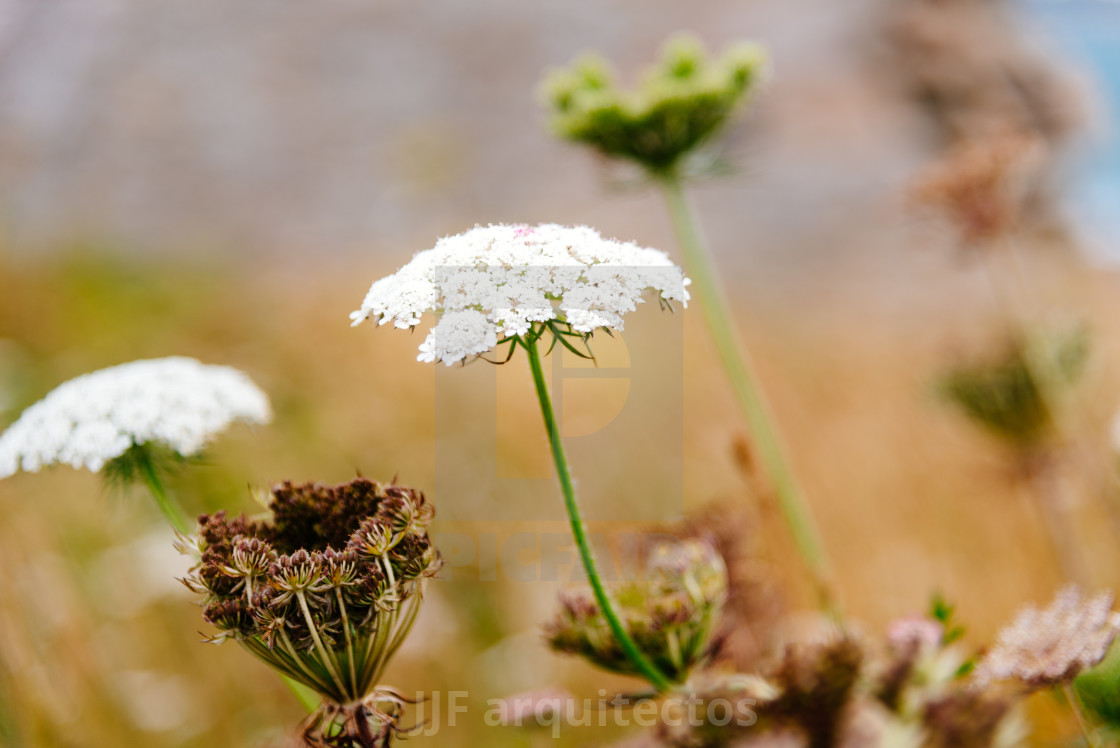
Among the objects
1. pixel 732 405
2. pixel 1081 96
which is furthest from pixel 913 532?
pixel 1081 96

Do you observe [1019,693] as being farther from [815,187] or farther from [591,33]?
[591,33]

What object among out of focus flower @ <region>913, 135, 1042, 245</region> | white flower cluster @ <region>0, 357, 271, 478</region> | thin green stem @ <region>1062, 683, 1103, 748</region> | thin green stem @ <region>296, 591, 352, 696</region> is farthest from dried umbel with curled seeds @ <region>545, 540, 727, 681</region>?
out of focus flower @ <region>913, 135, 1042, 245</region>

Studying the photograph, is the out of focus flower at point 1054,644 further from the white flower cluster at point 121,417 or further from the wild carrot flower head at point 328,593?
the white flower cluster at point 121,417

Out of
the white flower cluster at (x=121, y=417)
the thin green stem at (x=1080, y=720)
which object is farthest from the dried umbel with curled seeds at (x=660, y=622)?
the white flower cluster at (x=121, y=417)

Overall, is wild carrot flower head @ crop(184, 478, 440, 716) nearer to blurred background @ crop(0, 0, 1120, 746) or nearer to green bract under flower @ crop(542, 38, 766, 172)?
blurred background @ crop(0, 0, 1120, 746)

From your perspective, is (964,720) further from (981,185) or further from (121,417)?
(981,185)

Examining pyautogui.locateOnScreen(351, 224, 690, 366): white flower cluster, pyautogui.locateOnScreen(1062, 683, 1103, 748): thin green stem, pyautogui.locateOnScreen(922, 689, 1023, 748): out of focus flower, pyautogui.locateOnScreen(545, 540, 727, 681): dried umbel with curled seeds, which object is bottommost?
pyautogui.locateOnScreen(1062, 683, 1103, 748): thin green stem
